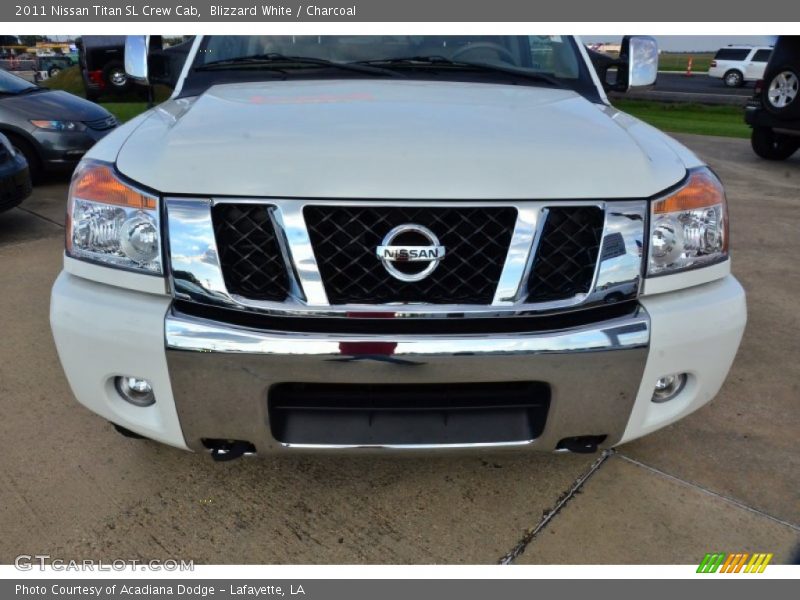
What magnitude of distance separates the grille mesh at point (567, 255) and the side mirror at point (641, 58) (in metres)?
1.64

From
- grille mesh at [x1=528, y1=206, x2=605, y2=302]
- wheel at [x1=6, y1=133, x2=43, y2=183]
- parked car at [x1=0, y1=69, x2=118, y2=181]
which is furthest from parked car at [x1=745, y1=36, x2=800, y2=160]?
wheel at [x1=6, y1=133, x2=43, y2=183]

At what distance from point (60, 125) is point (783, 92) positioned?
9.07 meters

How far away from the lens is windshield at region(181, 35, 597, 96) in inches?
107

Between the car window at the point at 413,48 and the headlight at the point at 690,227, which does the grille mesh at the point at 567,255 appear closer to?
the headlight at the point at 690,227

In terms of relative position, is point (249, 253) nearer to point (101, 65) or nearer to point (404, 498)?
point (404, 498)

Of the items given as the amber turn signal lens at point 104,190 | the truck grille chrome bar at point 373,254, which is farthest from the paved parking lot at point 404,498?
the amber turn signal lens at point 104,190

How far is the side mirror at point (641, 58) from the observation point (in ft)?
10.2

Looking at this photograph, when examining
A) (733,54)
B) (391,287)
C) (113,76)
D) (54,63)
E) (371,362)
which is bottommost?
(54,63)

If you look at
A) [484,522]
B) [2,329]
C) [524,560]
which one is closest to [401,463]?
[484,522]

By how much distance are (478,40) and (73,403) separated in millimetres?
2390

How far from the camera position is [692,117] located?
16.3 meters

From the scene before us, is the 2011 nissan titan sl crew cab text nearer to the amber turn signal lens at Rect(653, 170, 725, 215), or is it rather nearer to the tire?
the amber turn signal lens at Rect(653, 170, 725, 215)

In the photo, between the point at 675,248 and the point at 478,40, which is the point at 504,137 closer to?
the point at 675,248

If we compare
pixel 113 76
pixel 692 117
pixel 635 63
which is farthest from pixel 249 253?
pixel 113 76
